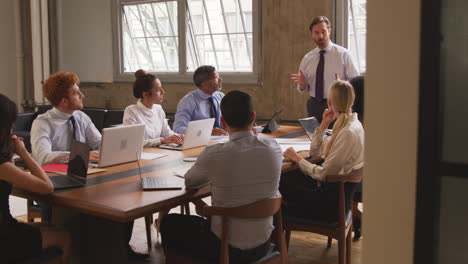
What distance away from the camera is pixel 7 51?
9.59 meters

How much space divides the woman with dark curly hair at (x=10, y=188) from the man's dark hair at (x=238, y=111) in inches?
38.0

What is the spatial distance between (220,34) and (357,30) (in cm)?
207

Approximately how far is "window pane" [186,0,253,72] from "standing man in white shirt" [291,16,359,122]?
1.47 metres

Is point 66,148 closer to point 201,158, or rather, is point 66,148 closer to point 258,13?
point 201,158

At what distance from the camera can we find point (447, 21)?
1.62 metres

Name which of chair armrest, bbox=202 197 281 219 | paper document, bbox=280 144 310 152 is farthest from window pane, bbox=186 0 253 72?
chair armrest, bbox=202 197 281 219

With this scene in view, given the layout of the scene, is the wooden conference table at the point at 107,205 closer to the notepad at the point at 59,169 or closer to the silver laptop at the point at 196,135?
the notepad at the point at 59,169

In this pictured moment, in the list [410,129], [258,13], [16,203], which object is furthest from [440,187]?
[258,13]

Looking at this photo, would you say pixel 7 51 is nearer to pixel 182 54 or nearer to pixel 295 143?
pixel 182 54

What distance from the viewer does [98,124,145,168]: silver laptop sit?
3314mm

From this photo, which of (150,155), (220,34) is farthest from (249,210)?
(220,34)

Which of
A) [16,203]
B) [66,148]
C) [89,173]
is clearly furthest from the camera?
[16,203]

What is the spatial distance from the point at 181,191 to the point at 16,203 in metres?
3.75

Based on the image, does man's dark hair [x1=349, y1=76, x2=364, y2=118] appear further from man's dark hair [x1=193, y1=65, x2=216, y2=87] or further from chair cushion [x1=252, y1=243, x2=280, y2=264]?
man's dark hair [x1=193, y1=65, x2=216, y2=87]
